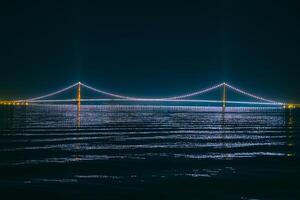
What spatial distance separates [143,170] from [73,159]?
10.1ft

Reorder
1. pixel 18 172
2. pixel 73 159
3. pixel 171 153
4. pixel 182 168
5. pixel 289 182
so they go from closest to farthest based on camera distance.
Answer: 1. pixel 289 182
2. pixel 18 172
3. pixel 182 168
4. pixel 73 159
5. pixel 171 153

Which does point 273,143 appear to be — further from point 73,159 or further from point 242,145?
point 73,159

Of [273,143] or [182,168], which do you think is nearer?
[182,168]

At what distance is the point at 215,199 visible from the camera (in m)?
10.3

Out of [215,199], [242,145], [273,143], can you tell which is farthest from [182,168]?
[273,143]

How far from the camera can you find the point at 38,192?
417 inches

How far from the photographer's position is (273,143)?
23.9 meters

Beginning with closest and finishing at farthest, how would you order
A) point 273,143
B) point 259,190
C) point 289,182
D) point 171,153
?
point 259,190 < point 289,182 < point 171,153 < point 273,143

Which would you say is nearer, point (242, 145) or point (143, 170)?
point (143, 170)

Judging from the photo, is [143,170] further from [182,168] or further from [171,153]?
[171,153]

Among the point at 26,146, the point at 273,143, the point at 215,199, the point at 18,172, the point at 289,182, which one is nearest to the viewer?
the point at 215,199

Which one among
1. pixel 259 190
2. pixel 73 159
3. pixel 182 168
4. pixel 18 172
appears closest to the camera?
pixel 259 190

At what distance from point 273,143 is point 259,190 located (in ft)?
42.7

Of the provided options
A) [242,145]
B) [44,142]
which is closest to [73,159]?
[44,142]
